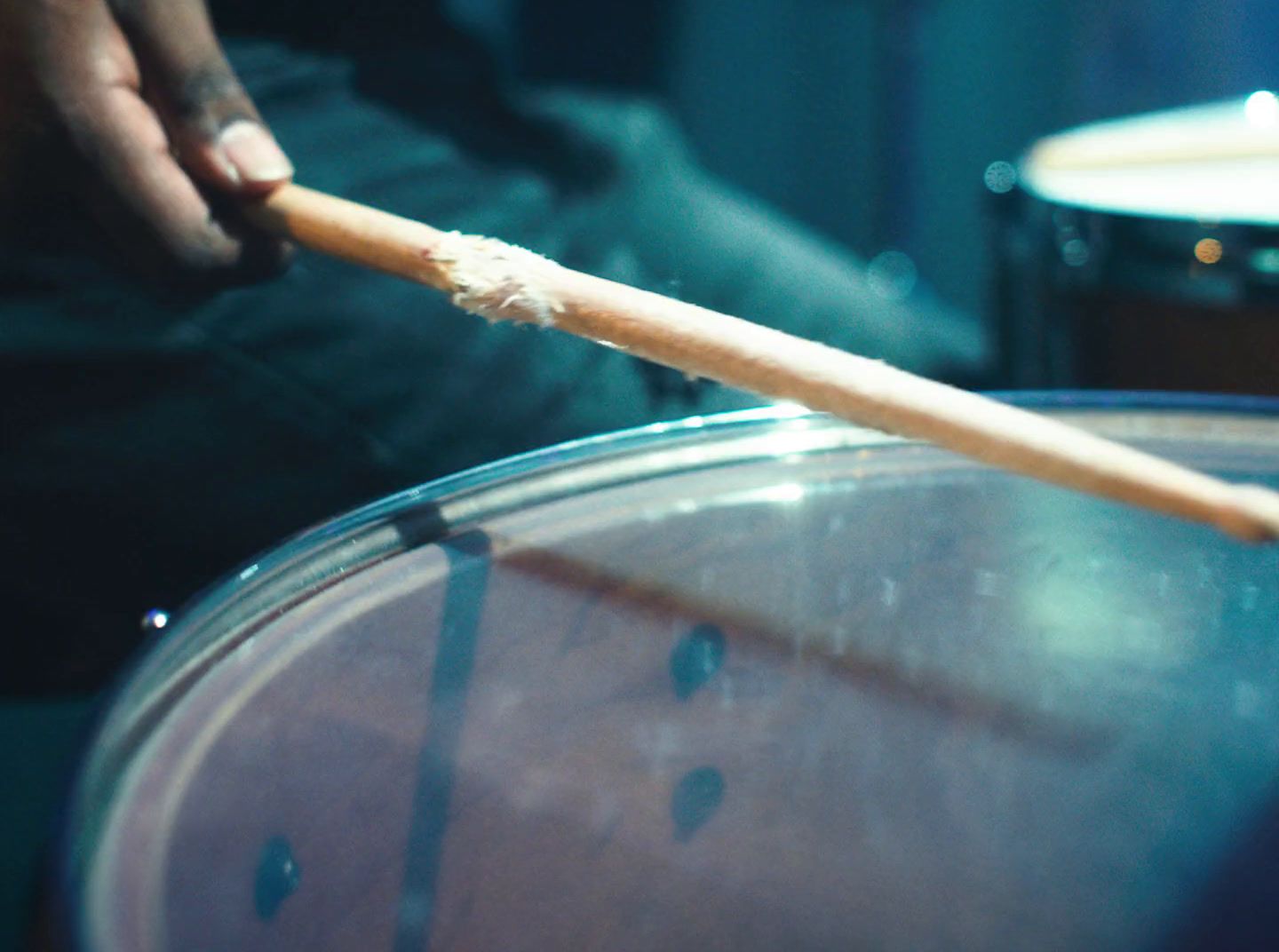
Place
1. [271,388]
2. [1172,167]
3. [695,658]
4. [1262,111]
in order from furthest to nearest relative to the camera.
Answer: [1262,111] < [1172,167] < [271,388] < [695,658]

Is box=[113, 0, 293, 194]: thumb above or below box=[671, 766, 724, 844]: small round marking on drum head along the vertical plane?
above

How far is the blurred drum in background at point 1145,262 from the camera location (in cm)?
76

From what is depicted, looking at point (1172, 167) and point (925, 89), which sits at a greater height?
point (925, 89)

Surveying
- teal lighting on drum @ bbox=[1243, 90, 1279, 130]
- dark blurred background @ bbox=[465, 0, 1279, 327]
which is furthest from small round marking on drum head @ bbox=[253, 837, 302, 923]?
dark blurred background @ bbox=[465, 0, 1279, 327]

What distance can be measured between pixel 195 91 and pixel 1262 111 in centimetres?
105

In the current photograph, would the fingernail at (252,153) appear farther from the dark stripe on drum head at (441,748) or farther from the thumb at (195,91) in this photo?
the dark stripe on drum head at (441,748)

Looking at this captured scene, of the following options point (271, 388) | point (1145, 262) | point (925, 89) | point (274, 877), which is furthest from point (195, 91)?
point (925, 89)

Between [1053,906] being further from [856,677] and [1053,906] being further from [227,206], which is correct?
[227,206]

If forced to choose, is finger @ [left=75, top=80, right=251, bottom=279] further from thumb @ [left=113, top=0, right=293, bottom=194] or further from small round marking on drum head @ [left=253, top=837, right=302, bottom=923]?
small round marking on drum head @ [left=253, top=837, right=302, bottom=923]

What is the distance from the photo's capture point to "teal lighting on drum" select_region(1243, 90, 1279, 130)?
1.14 meters

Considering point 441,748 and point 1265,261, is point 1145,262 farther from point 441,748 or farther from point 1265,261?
point 441,748

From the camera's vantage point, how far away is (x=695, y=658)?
0.47m

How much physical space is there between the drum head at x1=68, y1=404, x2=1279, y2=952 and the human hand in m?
0.17

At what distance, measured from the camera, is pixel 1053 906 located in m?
0.53
